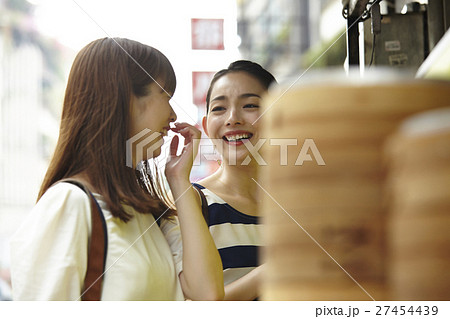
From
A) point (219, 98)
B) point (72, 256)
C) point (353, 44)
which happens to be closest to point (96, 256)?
point (72, 256)

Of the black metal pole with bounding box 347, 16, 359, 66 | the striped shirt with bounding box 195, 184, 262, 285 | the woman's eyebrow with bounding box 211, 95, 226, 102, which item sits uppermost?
the black metal pole with bounding box 347, 16, 359, 66

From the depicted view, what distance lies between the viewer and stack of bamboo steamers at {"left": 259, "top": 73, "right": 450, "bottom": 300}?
1.05 ft

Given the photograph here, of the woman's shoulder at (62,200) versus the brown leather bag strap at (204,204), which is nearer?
the woman's shoulder at (62,200)

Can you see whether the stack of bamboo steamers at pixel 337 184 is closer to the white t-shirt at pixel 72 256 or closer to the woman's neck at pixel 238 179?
the white t-shirt at pixel 72 256

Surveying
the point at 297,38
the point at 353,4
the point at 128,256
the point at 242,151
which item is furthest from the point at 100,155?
the point at 297,38

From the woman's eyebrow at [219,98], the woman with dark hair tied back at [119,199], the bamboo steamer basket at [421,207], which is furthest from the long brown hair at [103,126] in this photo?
the bamboo steamer basket at [421,207]

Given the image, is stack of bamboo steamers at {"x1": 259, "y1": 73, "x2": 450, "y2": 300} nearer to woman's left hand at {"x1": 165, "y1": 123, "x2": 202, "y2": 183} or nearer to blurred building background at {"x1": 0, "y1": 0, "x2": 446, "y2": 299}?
woman's left hand at {"x1": 165, "y1": 123, "x2": 202, "y2": 183}

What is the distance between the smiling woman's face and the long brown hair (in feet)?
0.66

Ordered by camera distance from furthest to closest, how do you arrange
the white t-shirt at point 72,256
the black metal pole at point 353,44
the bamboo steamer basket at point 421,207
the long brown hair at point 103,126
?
1. the black metal pole at point 353,44
2. the long brown hair at point 103,126
3. the white t-shirt at point 72,256
4. the bamboo steamer basket at point 421,207

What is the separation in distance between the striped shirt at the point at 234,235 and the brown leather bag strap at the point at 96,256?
308 mm

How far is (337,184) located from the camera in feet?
1.08

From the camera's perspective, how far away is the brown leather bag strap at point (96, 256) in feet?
3.15

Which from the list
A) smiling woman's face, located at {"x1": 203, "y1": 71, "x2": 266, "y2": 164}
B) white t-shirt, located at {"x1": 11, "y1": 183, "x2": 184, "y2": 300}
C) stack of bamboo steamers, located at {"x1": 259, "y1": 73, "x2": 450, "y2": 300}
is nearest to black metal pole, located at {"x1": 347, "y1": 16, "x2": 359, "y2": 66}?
smiling woman's face, located at {"x1": 203, "y1": 71, "x2": 266, "y2": 164}

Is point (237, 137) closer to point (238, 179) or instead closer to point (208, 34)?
point (238, 179)
